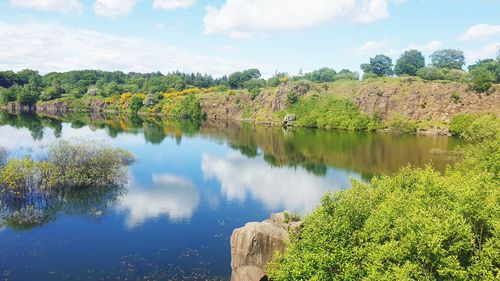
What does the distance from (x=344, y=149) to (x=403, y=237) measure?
278ft

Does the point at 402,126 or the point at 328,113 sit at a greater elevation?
the point at 328,113

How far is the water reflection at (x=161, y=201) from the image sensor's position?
2013 inches

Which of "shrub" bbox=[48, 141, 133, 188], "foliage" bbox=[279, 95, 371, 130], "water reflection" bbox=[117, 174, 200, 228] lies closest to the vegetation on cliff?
"water reflection" bbox=[117, 174, 200, 228]

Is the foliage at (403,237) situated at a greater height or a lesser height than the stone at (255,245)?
greater

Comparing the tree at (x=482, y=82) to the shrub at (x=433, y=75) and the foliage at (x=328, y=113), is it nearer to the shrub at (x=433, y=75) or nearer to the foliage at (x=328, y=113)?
the shrub at (x=433, y=75)

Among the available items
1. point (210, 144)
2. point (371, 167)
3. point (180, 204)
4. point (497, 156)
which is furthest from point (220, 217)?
point (210, 144)

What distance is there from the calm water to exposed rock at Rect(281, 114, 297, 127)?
60026 millimetres

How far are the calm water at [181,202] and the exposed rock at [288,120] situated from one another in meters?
60.0

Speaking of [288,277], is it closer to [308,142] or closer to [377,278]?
[377,278]

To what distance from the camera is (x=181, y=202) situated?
56.8m

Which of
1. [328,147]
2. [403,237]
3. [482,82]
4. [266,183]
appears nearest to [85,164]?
[266,183]

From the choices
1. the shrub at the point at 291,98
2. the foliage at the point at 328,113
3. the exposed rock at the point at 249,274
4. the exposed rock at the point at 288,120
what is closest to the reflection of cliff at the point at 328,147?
the foliage at the point at 328,113

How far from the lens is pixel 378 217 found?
28047 millimetres

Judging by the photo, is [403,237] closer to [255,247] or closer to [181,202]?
[255,247]
